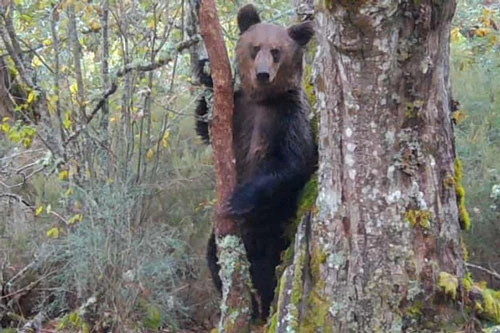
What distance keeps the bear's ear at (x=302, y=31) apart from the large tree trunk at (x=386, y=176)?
134 centimetres

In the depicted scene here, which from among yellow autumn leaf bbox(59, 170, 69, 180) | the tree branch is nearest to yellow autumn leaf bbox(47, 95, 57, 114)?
the tree branch

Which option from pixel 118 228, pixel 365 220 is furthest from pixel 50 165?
pixel 365 220

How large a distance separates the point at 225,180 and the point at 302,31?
3.76 feet

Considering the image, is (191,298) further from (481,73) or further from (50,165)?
(481,73)

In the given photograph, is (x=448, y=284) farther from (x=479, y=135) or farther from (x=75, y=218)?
(x=479, y=135)

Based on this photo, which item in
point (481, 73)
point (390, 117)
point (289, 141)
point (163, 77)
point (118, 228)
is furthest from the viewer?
point (481, 73)

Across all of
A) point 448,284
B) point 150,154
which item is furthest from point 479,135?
point 448,284

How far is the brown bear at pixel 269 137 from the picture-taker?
5.02 m

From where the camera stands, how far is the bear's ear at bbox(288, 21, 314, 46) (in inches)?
200

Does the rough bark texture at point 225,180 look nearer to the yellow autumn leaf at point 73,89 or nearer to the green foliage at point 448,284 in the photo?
the green foliage at point 448,284

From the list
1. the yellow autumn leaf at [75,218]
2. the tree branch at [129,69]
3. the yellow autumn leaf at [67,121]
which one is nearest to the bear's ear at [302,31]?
the tree branch at [129,69]

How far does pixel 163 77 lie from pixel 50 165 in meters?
1.54

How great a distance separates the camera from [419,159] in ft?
11.6

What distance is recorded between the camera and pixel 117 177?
5.92 metres
